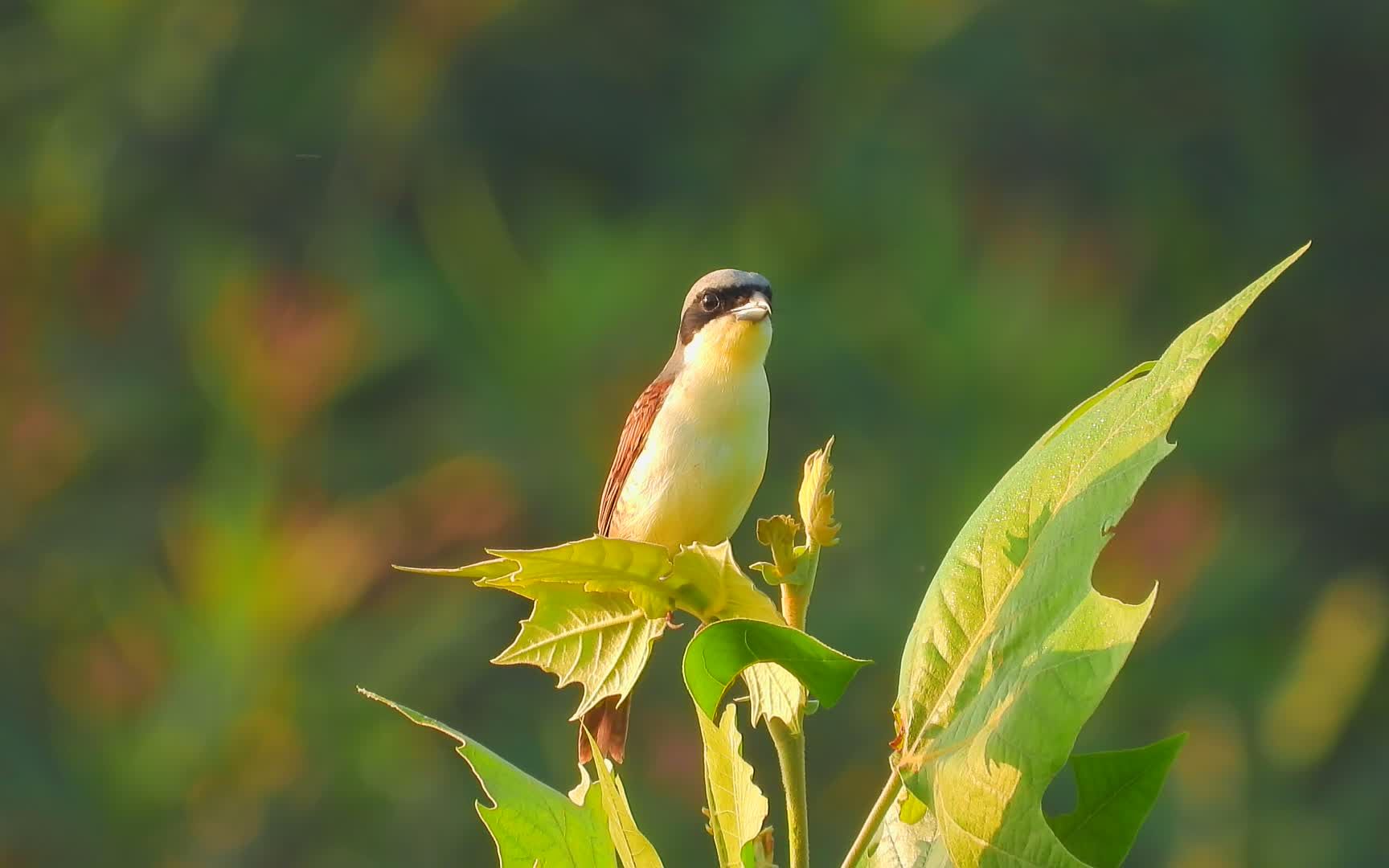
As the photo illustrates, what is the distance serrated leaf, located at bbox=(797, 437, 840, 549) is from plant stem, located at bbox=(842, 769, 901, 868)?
0.15m

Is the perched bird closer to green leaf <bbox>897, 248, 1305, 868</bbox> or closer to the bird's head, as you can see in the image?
the bird's head

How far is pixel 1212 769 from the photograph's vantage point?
8156 millimetres

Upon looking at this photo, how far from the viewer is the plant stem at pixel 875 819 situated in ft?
3.77

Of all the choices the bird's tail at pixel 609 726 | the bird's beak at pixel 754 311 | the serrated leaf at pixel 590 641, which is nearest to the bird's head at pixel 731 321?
the bird's beak at pixel 754 311

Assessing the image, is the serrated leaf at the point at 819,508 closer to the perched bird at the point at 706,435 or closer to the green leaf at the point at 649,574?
the green leaf at the point at 649,574

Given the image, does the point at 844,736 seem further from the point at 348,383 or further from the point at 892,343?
the point at 348,383

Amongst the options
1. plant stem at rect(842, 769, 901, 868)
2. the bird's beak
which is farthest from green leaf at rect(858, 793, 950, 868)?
the bird's beak

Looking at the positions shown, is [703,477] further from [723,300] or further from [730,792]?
[730,792]

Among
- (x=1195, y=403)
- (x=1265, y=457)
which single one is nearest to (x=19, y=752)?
(x=1195, y=403)

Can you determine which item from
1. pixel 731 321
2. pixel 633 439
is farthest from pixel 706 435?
pixel 633 439

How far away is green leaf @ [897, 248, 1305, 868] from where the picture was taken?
3.54 feet

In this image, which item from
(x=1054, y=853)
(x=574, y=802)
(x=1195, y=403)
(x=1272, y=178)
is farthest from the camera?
(x=1272, y=178)

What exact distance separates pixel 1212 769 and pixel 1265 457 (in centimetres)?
330

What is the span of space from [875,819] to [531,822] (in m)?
0.22
